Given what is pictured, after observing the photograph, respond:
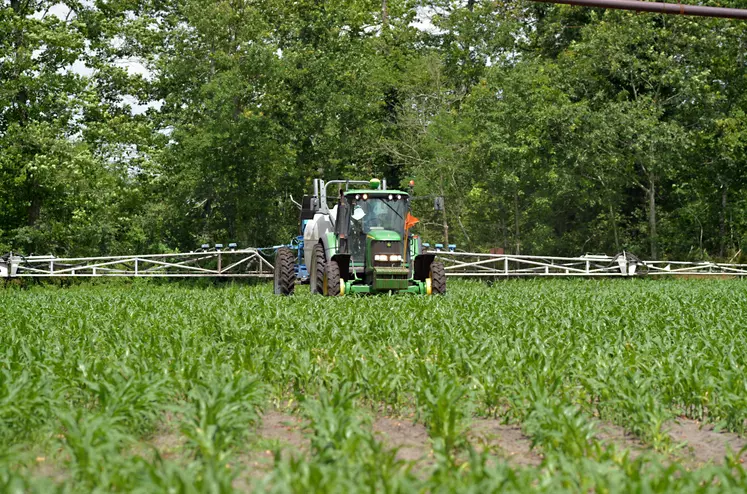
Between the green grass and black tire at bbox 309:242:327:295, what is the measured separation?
6.35m

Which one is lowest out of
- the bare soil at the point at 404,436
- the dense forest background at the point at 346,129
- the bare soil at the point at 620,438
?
the bare soil at the point at 620,438

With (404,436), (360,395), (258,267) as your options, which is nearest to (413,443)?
(404,436)

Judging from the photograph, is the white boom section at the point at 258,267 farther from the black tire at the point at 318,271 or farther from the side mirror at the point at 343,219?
the side mirror at the point at 343,219

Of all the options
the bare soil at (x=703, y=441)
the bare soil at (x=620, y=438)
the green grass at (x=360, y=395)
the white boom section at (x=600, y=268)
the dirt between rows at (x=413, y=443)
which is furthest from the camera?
the white boom section at (x=600, y=268)

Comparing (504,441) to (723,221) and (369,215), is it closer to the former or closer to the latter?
(369,215)

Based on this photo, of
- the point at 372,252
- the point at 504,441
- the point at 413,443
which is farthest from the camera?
the point at 372,252

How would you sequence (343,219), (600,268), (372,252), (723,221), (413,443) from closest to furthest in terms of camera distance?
1. (413,443)
2. (372,252)
3. (343,219)
4. (600,268)
5. (723,221)

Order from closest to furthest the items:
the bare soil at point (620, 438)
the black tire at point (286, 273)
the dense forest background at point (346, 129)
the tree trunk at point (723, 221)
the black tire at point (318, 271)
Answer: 1. the bare soil at point (620, 438)
2. the black tire at point (318, 271)
3. the black tire at point (286, 273)
4. the dense forest background at point (346, 129)
5. the tree trunk at point (723, 221)

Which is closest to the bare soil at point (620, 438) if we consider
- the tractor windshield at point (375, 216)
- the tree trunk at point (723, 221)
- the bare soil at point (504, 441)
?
the bare soil at point (504, 441)

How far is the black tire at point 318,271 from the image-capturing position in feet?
64.8

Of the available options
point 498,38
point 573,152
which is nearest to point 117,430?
point 573,152

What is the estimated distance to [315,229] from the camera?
72.4 ft

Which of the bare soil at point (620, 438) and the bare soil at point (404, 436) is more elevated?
the bare soil at point (404, 436)

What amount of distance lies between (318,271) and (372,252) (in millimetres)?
1475
